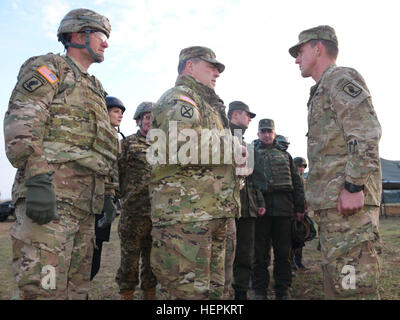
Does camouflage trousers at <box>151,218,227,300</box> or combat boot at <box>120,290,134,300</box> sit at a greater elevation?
camouflage trousers at <box>151,218,227,300</box>

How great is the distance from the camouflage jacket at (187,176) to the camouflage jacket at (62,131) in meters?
0.45

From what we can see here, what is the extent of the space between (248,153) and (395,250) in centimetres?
644

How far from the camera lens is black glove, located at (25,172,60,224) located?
199cm

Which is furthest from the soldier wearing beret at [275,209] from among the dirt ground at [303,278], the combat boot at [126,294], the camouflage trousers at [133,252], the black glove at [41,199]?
the black glove at [41,199]

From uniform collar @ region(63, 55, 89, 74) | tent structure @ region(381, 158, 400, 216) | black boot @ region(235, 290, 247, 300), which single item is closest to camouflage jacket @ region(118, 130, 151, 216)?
black boot @ region(235, 290, 247, 300)

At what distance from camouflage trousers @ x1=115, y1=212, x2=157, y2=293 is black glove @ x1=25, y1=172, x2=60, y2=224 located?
78.7 inches

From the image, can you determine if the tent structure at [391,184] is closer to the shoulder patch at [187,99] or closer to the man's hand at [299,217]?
the man's hand at [299,217]

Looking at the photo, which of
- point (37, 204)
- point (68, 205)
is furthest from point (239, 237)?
point (37, 204)

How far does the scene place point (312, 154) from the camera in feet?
8.57

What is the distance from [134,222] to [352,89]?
290cm

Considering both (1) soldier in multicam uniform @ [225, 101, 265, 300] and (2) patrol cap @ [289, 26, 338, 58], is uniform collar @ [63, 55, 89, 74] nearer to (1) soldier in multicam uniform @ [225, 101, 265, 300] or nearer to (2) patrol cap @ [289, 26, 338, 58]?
(2) patrol cap @ [289, 26, 338, 58]

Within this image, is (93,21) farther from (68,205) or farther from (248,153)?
(248,153)
